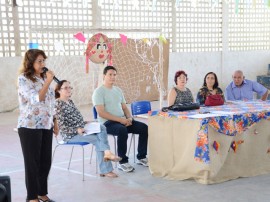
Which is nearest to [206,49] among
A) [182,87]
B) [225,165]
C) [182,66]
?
[182,66]

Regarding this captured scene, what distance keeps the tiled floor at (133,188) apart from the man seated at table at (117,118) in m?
0.18

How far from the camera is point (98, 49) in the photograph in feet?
26.6

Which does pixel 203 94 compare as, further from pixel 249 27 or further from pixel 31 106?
pixel 249 27

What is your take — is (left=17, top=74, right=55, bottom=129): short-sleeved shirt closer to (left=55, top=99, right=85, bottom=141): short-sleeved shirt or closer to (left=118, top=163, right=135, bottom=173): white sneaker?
(left=55, top=99, right=85, bottom=141): short-sleeved shirt

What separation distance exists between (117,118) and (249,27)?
1083 cm

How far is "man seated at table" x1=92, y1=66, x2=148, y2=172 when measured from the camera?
482 centimetres

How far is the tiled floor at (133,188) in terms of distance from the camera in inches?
153

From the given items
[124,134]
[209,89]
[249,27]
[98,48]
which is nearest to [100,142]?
[124,134]

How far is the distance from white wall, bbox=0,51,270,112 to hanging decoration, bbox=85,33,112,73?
247 centimetres

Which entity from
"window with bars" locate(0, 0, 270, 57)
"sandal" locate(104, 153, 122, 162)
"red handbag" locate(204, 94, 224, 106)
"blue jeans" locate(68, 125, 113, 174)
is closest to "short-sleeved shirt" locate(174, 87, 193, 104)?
"red handbag" locate(204, 94, 224, 106)

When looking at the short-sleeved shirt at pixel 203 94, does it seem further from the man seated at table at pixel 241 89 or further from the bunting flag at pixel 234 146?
the bunting flag at pixel 234 146

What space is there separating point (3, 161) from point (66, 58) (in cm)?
551

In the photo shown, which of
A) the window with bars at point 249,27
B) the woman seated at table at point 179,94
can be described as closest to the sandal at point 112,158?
the woman seated at table at point 179,94

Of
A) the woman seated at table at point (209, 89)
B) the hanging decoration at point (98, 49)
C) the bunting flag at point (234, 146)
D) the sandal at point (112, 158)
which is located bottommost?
the sandal at point (112, 158)
